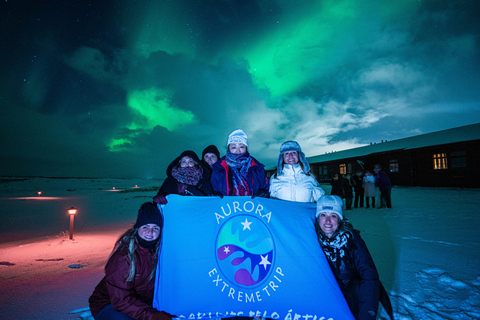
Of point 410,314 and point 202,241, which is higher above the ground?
point 202,241

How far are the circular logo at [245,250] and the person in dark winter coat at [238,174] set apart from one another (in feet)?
1.74

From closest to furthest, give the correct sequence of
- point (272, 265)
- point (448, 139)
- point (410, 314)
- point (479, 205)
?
point (272, 265), point (410, 314), point (479, 205), point (448, 139)

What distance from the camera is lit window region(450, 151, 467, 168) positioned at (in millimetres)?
16109

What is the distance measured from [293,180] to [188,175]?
1527 mm

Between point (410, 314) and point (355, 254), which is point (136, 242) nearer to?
point (355, 254)

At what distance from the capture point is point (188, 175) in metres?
3.23

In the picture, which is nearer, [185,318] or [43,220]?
[185,318]

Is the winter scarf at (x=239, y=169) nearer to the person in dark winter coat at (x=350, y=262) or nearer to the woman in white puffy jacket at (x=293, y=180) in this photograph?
the woman in white puffy jacket at (x=293, y=180)

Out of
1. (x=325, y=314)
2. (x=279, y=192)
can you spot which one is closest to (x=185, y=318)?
(x=325, y=314)

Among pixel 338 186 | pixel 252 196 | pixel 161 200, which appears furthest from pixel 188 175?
pixel 338 186

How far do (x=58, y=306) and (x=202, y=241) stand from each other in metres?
2.34

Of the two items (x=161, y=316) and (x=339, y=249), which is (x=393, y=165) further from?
(x=161, y=316)

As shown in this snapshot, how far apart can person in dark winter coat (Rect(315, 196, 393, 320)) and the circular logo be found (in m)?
0.63

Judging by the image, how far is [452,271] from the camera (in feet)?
11.8
